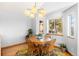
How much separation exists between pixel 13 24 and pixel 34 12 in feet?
1.69

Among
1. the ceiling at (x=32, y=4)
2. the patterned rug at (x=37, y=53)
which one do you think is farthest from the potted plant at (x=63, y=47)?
the ceiling at (x=32, y=4)

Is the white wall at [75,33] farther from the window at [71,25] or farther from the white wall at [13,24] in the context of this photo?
the white wall at [13,24]

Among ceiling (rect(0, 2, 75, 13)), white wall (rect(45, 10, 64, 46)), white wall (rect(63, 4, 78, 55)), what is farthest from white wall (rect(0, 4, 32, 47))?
white wall (rect(63, 4, 78, 55))

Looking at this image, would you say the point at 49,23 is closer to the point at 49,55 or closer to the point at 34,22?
the point at 34,22

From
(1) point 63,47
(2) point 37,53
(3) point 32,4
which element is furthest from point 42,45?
(3) point 32,4

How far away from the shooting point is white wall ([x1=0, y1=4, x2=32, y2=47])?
233cm

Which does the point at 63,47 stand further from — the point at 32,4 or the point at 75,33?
the point at 32,4

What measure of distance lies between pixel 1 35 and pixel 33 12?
2.62 feet

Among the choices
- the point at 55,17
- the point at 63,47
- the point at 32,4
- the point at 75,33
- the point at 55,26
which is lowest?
the point at 63,47

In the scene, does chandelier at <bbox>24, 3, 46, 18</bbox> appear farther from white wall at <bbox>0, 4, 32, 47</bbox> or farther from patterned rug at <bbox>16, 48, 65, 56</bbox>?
patterned rug at <bbox>16, 48, 65, 56</bbox>

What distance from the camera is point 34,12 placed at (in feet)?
7.67

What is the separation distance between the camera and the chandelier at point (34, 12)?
7.66ft

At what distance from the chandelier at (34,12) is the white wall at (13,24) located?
92 millimetres

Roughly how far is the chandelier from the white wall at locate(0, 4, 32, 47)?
0.30 ft
